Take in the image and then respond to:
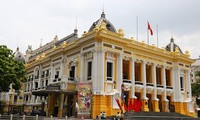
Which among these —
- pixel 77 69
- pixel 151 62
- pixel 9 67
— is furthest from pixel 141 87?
pixel 9 67

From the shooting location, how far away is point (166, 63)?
41938 millimetres

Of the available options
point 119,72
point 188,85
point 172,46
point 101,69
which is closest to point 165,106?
point 188,85

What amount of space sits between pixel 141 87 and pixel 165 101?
19.5 ft

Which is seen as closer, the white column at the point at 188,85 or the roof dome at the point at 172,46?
the white column at the point at 188,85

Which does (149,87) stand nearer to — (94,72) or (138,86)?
(138,86)

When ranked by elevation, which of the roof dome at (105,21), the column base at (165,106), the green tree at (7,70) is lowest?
the column base at (165,106)

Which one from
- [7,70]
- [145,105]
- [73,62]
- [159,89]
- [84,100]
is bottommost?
[145,105]

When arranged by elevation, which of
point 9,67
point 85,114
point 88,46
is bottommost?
point 85,114

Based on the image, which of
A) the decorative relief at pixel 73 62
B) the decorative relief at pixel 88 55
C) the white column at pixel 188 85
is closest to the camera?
the decorative relief at pixel 88 55

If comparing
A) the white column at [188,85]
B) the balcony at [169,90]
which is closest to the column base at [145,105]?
the balcony at [169,90]

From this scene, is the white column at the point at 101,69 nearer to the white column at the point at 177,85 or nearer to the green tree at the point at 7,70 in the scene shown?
the green tree at the point at 7,70

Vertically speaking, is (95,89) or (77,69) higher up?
(77,69)

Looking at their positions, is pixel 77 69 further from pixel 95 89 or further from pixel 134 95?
pixel 134 95

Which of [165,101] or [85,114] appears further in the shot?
[165,101]
